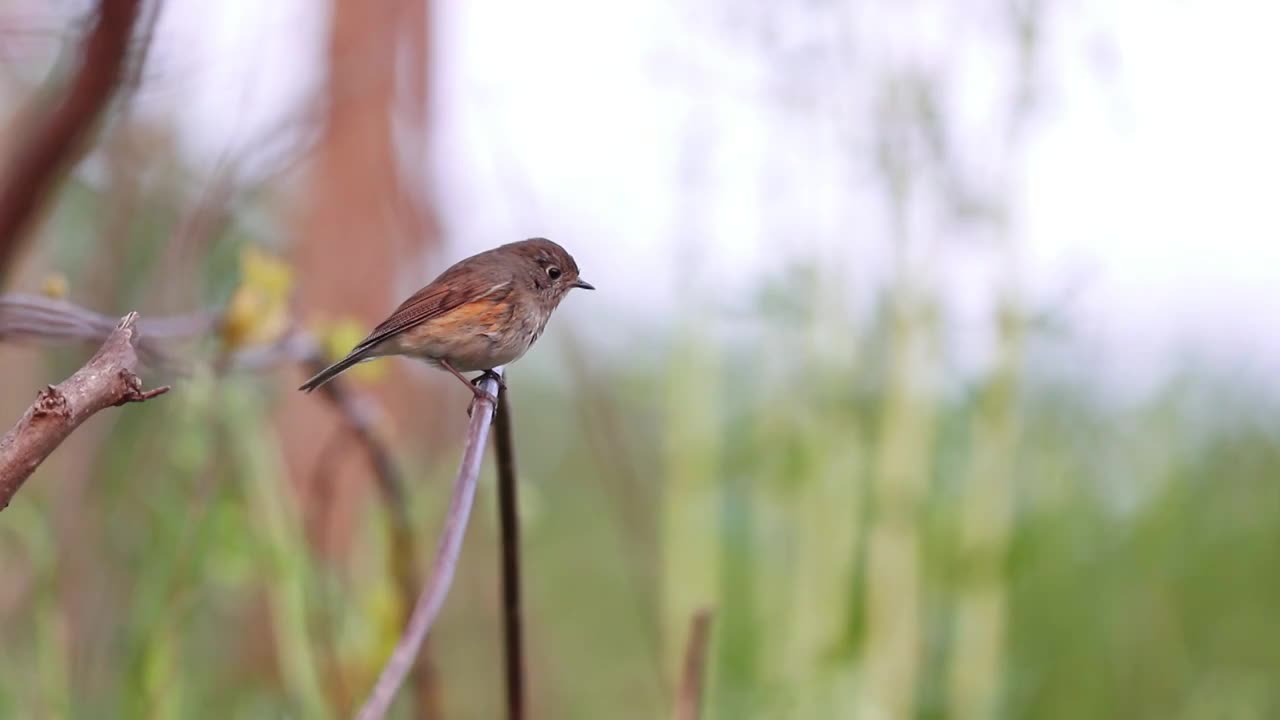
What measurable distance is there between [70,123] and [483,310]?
4.50 feet

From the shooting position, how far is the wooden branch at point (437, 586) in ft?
1.92

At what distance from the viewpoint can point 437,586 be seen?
2.21 ft

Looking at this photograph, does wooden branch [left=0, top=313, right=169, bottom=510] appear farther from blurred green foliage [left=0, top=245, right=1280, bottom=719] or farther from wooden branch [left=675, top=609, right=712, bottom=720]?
blurred green foliage [left=0, top=245, right=1280, bottom=719]

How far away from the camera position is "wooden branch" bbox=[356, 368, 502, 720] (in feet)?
1.92

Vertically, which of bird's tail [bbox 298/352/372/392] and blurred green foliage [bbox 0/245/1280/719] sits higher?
bird's tail [bbox 298/352/372/392]

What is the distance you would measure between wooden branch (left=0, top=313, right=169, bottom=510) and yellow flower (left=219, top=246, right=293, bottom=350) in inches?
31.2

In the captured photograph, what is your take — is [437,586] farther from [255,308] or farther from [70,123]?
[255,308]

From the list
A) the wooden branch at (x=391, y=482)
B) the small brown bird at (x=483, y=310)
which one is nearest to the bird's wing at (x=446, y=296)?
the small brown bird at (x=483, y=310)

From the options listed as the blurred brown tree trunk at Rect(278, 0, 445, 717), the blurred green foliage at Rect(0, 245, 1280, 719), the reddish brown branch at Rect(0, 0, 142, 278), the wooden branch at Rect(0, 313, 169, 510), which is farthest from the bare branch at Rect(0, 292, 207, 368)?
the blurred brown tree trunk at Rect(278, 0, 445, 717)

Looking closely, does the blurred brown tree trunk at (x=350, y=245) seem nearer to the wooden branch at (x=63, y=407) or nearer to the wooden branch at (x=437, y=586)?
the wooden branch at (x=437, y=586)

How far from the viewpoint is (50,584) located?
1.64m

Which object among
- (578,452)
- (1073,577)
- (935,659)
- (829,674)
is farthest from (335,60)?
(578,452)

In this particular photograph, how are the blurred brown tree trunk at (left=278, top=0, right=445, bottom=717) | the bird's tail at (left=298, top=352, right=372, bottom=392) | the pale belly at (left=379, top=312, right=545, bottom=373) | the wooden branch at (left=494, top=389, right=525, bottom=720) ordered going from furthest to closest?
the blurred brown tree trunk at (left=278, top=0, right=445, bottom=717) < the pale belly at (left=379, top=312, right=545, bottom=373) < the bird's tail at (left=298, top=352, right=372, bottom=392) < the wooden branch at (left=494, top=389, right=525, bottom=720)

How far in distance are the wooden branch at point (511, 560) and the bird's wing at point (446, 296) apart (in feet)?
2.33
